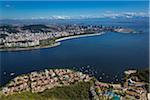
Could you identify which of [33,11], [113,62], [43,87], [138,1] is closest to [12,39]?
[113,62]

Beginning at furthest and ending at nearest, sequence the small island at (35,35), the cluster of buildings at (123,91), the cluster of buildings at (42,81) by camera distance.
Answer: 1. the small island at (35,35)
2. the cluster of buildings at (42,81)
3. the cluster of buildings at (123,91)

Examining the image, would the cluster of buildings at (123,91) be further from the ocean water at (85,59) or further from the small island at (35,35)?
the small island at (35,35)

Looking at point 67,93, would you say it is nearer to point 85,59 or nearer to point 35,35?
point 85,59

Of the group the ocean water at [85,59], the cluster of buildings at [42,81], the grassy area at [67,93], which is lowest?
the ocean water at [85,59]

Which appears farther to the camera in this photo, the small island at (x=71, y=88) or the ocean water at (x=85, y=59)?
the ocean water at (x=85, y=59)

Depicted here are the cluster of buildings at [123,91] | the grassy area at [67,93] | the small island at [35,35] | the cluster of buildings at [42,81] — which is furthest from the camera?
the small island at [35,35]

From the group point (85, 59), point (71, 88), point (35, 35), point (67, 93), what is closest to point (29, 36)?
point (35, 35)

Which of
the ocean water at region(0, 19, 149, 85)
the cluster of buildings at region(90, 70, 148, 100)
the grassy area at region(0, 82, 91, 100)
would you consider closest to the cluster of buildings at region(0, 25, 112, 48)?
the ocean water at region(0, 19, 149, 85)

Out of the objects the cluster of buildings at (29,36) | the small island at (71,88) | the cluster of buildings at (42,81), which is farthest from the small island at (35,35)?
the small island at (71,88)

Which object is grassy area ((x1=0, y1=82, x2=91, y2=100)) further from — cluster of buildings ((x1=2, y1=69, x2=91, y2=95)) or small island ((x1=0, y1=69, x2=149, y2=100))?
cluster of buildings ((x1=2, y1=69, x2=91, y2=95))
